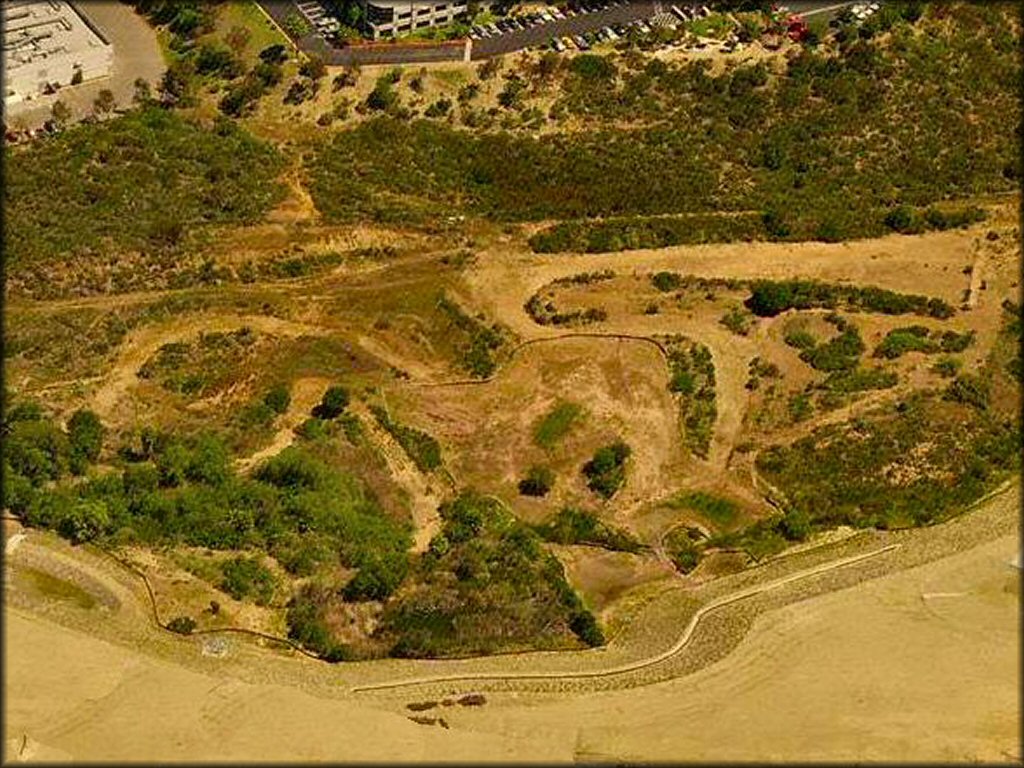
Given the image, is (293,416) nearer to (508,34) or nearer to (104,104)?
(104,104)

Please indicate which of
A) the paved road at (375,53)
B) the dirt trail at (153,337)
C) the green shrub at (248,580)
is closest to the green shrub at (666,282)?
the dirt trail at (153,337)

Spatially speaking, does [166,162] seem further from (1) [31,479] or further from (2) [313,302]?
(1) [31,479]

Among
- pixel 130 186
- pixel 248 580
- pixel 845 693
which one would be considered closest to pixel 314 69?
pixel 130 186

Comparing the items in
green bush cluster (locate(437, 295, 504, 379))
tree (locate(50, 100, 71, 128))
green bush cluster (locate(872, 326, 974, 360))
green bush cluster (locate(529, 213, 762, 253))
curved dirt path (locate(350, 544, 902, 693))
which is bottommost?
curved dirt path (locate(350, 544, 902, 693))

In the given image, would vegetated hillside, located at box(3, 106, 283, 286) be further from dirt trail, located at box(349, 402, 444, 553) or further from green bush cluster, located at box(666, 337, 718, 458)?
green bush cluster, located at box(666, 337, 718, 458)

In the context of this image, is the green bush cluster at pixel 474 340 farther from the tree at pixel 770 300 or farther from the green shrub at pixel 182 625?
the green shrub at pixel 182 625

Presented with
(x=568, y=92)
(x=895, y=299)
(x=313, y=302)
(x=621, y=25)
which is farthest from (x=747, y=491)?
(x=621, y=25)

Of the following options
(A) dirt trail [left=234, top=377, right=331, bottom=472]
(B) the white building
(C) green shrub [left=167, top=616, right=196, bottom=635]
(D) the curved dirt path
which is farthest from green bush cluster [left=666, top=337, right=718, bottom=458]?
(B) the white building
